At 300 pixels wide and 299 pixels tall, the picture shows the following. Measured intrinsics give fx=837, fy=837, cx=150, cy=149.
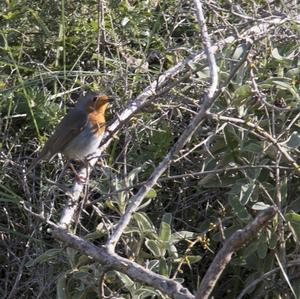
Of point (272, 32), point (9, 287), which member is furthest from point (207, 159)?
point (9, 287)

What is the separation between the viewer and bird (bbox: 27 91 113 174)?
4.28 meters

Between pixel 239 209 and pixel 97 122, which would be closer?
pixel 239 209

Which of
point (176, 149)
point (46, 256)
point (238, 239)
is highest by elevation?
point (238, 239)

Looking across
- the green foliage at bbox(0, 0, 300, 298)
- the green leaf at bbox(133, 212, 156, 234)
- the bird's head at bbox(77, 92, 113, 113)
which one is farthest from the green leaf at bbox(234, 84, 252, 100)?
the bird's head at bbox(77, 92, 113, 113)

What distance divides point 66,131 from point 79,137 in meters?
0.20

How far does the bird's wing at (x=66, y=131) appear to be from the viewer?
4258mm

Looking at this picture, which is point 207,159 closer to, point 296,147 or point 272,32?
point 296,147

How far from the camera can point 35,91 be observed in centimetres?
441

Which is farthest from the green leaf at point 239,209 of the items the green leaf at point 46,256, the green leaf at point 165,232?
the green leaf at point 46,256

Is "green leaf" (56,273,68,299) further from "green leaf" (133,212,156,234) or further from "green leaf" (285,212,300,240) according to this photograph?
"green leaf" (285,212,300,240)

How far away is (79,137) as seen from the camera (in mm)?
4680

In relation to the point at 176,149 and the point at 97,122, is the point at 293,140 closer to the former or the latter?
the point at 176,149

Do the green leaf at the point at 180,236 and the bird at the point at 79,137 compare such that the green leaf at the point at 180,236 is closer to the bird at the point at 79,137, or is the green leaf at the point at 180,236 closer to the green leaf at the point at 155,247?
the green leaf at the point at 155,247

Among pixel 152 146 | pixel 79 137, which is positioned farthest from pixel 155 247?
pixel 79 137
